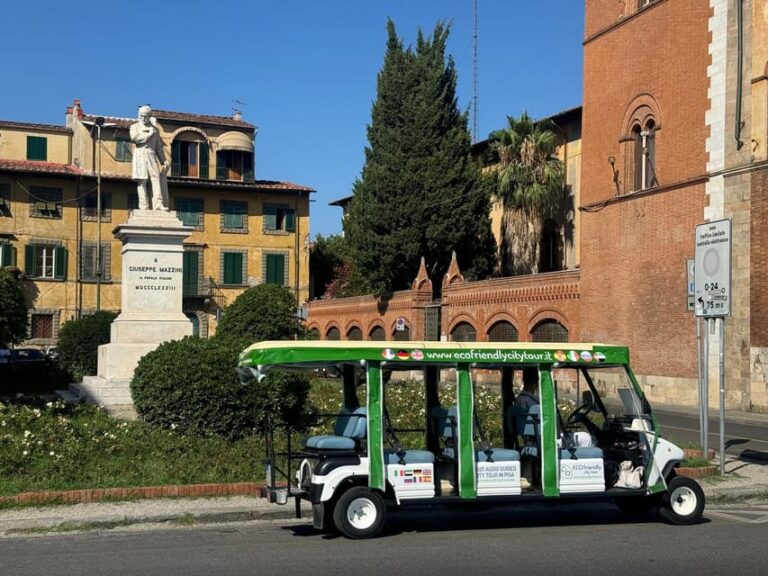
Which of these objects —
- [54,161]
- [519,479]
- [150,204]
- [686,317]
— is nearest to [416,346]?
[519,479]

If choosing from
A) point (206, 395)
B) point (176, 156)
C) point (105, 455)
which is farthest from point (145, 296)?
point (176, 156)

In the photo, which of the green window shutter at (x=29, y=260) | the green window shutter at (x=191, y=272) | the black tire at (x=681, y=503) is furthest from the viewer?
the green window shutter at (x=191, y=272)

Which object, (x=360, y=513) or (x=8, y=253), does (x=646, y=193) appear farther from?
(x=8, y=253)

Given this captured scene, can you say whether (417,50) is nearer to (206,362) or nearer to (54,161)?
(54,161)

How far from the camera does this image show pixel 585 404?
33.5ft

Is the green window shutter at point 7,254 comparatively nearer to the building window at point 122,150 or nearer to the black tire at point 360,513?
the building window at point 122,150

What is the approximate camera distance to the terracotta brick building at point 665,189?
2653 cm

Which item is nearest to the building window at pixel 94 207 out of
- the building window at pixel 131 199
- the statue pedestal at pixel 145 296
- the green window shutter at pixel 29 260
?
the building window at pixel 131 199

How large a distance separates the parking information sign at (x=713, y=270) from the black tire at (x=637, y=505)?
13.3ft

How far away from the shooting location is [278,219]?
5822 centimetres

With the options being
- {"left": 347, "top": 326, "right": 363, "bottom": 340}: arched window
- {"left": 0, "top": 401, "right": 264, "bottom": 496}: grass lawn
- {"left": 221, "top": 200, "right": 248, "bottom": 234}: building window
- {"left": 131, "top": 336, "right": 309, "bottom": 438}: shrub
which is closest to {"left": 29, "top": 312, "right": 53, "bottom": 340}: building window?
{"left": 221, "top": 200, "right": 248, "bottom": 234}: building window

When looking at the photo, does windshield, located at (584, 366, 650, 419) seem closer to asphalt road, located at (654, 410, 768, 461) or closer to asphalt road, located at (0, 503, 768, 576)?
asphalt road, located at (0, 503, 768, 576)

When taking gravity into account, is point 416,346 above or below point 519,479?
above

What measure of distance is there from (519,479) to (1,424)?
8.34m
